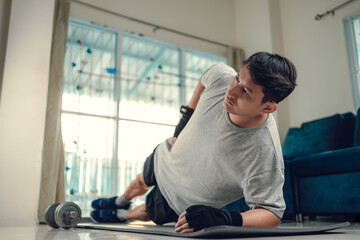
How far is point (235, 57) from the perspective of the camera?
517cm

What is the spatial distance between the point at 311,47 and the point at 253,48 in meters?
0.84

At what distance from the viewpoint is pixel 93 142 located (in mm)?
3982

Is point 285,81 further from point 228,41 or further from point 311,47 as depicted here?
point 228,41

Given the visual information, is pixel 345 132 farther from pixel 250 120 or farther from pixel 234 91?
pixel 234 91

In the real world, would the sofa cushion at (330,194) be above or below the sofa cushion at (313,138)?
below

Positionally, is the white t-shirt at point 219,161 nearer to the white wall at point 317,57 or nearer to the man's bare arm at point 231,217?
the man's bare arm at point 231,217

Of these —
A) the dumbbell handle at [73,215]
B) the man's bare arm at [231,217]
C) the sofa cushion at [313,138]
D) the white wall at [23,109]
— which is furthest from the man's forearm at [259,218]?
the sofa cushion at [313,138]

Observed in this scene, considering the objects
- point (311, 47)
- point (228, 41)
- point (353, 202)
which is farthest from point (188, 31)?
point (353, 202)

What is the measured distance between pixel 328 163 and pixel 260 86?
1830 millimetres

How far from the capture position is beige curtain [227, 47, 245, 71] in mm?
5082

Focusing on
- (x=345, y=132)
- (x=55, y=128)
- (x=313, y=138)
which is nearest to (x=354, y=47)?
(x=345, y=132)

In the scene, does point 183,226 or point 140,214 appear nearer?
point 183,226

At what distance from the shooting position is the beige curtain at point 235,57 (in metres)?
5.08

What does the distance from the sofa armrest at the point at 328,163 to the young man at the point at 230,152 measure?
1.46m
